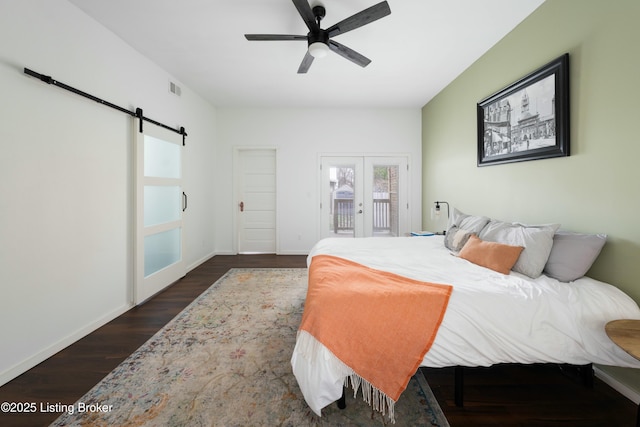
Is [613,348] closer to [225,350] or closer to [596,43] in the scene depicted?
[596,43]

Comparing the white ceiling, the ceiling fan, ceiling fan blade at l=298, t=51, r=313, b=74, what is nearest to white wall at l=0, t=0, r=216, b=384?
the white ceiling

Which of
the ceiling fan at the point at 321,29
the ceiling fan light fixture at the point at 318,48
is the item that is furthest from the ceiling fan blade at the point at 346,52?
the ceiling fan light fixture at the point at 318,48

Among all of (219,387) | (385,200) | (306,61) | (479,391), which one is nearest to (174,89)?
(306,61)

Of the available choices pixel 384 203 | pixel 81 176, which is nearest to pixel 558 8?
pixel 384 203

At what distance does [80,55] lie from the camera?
2.29m

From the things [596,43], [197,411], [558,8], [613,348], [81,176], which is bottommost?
[197,411]

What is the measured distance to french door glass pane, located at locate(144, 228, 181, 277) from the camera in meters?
3.16

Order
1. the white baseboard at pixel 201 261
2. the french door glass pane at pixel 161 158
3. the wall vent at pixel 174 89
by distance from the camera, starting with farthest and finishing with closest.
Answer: the white baseboard at pixel 201 261 < the wall vent at pixel 174 89 < the french door glass pane at pixel 161 158

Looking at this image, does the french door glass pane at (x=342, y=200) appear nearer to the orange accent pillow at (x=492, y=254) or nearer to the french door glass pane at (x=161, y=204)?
the french door glass pane at (x=161, y=204)

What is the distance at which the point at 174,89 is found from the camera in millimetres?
3684

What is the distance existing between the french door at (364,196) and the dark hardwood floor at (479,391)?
137 inches

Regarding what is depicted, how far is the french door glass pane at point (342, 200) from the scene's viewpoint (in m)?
5.22

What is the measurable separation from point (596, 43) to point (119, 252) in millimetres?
4428

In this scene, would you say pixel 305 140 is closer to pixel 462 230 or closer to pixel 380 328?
pixel 462 230
